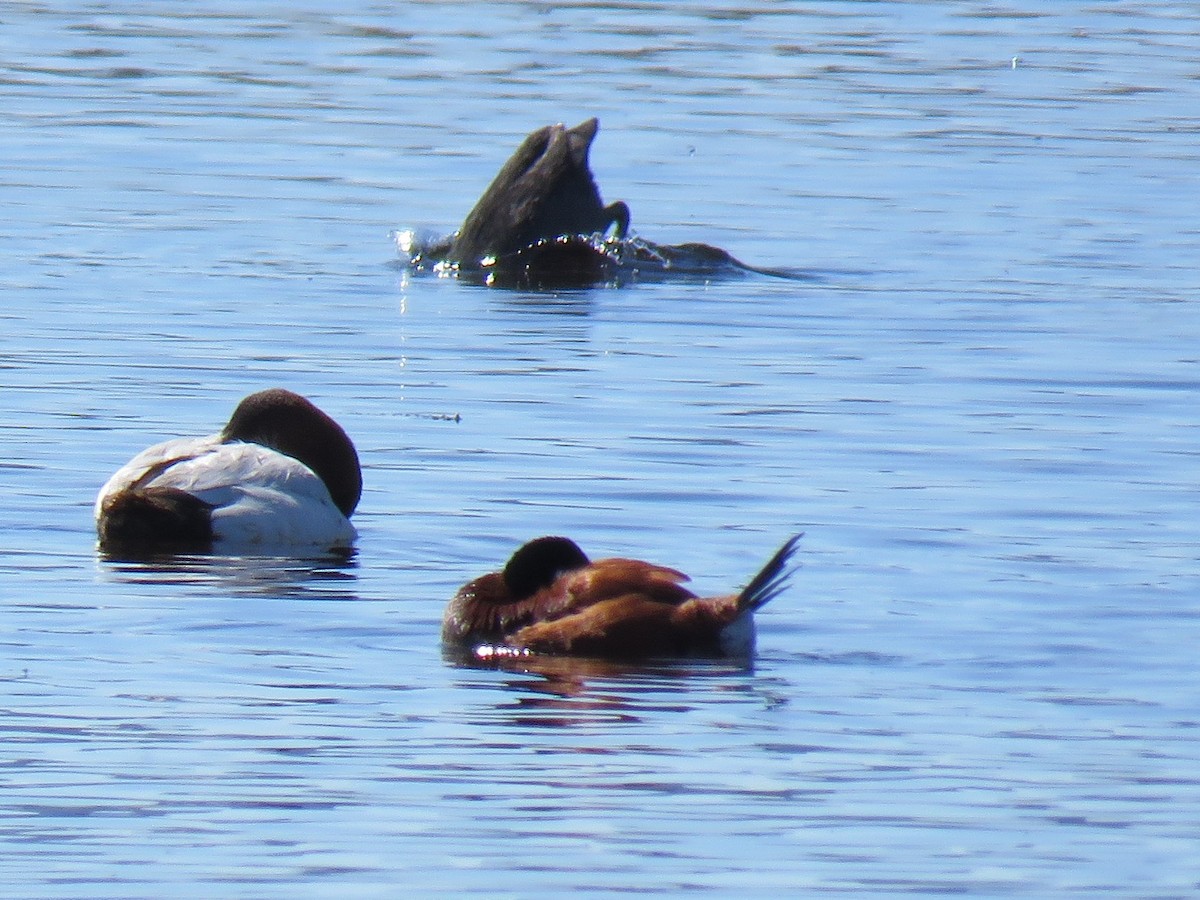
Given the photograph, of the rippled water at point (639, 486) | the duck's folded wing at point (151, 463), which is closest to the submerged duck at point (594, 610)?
the rippled water at point (639, 486)

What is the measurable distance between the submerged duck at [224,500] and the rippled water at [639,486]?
18 cm

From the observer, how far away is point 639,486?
1127 cm

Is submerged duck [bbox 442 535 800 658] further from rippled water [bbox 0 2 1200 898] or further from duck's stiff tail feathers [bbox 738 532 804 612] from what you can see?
rippled water [bbox 0 2 1200 898]

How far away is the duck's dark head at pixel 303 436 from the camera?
11125 mm

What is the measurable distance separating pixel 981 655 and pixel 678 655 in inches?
33.2

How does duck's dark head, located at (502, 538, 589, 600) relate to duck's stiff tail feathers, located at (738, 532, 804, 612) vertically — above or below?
below

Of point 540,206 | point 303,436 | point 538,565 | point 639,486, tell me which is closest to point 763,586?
point 538,565

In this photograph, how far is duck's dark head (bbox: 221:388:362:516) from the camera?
36.5 feet

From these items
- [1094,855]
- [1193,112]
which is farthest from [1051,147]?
[1094,855]

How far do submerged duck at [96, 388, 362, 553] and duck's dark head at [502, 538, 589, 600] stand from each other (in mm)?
1731

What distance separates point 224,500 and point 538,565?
75.6 inches

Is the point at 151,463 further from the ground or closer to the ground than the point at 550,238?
further from the ground

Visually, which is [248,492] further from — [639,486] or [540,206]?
[540,206]

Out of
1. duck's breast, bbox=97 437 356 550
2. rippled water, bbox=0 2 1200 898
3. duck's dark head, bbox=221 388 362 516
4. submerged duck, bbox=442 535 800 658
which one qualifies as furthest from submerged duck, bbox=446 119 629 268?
submerged duck, bbox=442 535 800 658
